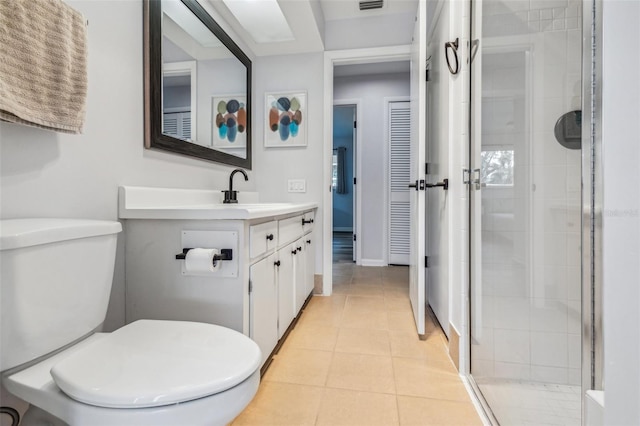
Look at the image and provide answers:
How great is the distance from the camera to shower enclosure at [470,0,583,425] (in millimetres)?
927

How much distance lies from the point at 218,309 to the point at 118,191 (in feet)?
2.07

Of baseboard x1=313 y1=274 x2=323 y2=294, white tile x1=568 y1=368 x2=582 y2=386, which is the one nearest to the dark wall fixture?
white tile x1=568 y1=368 x2=582 y2=386

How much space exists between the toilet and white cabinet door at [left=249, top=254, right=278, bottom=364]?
1.01ft

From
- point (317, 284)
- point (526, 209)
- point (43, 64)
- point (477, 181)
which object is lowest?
point (317, 284)

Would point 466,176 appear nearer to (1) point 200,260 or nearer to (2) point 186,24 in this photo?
(1) point 200,260

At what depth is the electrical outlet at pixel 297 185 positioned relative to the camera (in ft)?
8.21

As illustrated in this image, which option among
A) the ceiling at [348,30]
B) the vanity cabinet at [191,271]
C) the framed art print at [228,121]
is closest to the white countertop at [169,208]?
the vanity cabinet at [191,271]

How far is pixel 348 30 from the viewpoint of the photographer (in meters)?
2.48

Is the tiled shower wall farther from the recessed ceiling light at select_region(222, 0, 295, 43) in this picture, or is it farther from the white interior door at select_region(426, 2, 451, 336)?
the recessed ceiling light at select_region(222, 0, 295, 43)

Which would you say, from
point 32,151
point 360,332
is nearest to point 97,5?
point 32,151

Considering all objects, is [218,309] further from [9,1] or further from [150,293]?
[9,1]

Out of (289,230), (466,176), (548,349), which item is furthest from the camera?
(289,230)

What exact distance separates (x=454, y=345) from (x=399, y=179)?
94.7 inches

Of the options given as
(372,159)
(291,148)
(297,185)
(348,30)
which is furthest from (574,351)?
(372,159)
